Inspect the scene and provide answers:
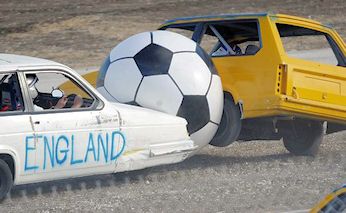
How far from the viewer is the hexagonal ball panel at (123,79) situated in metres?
10.6

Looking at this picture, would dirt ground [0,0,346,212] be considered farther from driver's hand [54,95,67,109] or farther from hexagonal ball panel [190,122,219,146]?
driver's hand [54,95,67,109]

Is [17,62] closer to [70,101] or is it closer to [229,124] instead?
[70,101]

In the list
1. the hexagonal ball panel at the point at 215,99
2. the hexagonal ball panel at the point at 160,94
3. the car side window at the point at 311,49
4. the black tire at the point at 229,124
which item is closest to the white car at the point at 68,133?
the hexagonal ball panel at the point at 160,94

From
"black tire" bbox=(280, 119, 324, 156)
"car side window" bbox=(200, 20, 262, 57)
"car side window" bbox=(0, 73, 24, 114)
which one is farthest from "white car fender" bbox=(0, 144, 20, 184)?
"black tire" bbox=(280, 119, 324, 156)

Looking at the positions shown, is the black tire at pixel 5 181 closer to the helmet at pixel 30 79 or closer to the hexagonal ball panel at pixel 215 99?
the helmet at pixel 30 79

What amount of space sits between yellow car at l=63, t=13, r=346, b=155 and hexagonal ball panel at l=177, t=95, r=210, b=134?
1.84ft

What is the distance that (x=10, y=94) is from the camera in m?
9.38

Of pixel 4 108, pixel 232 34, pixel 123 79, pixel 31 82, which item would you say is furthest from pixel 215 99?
pixel 4 108

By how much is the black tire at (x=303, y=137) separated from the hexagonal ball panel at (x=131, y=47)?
226 centimetres

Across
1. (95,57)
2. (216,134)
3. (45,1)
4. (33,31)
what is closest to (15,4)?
(45,1)

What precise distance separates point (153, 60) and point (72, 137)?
1.68m

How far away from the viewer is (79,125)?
9.46m

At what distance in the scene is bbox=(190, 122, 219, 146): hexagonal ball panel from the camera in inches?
423

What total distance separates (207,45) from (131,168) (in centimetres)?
1501
